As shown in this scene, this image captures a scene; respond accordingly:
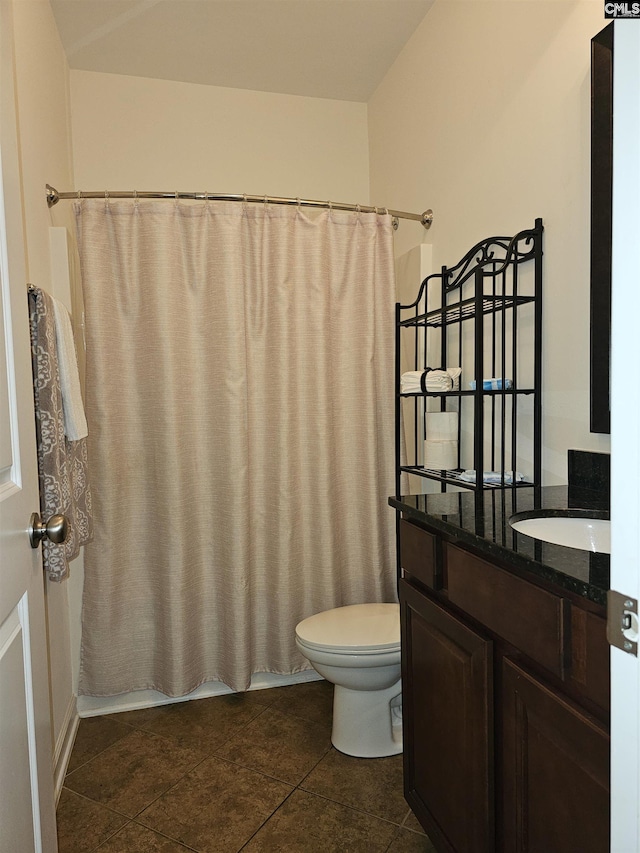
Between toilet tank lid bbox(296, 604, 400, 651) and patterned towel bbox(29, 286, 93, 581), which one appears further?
toilet tank lid bbox(296, 604, 400, 651)

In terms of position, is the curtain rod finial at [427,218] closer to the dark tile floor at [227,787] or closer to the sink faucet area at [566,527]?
the sink faucet area at [566,527]

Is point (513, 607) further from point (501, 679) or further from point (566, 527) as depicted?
point (566, 527)

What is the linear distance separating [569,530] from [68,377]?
56.5 inches

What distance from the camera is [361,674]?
198 centimetres

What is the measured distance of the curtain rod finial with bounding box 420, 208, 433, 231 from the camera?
2422mm

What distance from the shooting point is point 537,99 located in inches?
67.5

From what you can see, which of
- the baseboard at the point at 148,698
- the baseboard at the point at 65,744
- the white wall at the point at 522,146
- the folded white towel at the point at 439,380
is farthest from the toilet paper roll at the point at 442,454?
the baseboard at the point at 65,744

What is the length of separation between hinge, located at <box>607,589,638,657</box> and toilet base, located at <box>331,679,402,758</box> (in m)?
1.48

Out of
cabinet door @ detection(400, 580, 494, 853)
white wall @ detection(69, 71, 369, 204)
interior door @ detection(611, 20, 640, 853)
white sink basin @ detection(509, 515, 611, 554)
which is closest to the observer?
interior door @ detection(611, 20, 640, 853)

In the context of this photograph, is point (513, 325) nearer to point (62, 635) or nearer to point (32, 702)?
point (32, 702)

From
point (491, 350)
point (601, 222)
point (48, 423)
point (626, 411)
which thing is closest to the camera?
point (626, 411)

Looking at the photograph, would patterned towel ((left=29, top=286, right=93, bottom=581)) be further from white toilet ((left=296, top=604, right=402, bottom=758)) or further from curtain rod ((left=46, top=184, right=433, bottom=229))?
white toilet ((left=296, top=604, right=402, bottom=758))

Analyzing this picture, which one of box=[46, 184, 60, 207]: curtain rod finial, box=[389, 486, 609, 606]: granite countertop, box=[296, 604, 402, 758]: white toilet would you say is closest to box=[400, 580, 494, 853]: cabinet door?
box=[389, 486, 609, 606]: granite countertop

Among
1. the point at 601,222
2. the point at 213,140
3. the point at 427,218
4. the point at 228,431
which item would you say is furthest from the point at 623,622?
the point at 213,140
